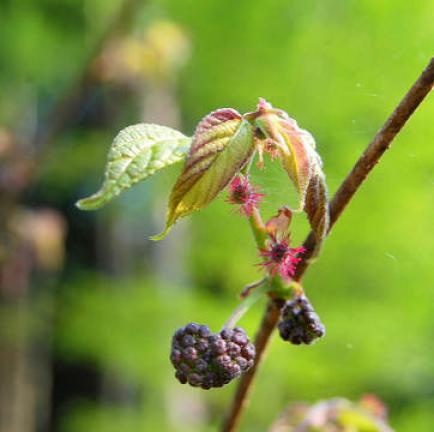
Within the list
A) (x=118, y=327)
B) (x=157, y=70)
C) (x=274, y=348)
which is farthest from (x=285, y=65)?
(x=118, y=327)

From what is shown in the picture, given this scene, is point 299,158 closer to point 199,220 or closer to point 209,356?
point 209,356

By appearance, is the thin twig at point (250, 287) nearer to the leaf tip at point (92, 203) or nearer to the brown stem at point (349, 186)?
the brown stem at point (349, 186)

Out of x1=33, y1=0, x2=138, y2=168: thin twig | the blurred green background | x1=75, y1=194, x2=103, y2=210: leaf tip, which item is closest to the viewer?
x1=75, y1=194, x2=103, y2=210: leaf tip

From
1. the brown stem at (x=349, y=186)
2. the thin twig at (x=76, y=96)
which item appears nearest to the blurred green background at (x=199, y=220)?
the thin twig at (x=76, y=96)

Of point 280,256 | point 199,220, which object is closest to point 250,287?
point 280,256

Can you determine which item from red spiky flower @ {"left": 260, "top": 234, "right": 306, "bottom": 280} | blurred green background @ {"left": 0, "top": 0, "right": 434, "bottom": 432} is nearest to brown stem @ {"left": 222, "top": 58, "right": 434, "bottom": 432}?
red spiky flower @ {"left": 260, "top": 234, "right": 306, "bottom": 280}

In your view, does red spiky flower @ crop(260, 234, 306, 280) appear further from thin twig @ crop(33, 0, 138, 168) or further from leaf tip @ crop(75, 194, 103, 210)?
thin twig @ crop(33, 0, 138, 168)
